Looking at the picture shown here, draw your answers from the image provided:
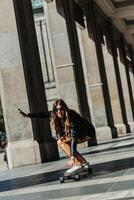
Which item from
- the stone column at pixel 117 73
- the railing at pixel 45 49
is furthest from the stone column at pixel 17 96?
the railing at pixel 45 49

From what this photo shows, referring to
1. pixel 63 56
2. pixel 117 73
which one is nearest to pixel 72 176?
pixel 63 56

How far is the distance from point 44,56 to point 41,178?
45396 millimetres

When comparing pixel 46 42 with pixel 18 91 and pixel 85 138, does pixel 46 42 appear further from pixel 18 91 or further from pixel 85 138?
pixel 85 138

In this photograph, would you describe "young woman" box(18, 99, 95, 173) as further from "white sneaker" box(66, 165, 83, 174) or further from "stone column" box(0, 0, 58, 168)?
"stone column" box(0, 0, 58, 168)

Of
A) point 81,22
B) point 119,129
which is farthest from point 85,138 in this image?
point 119,129

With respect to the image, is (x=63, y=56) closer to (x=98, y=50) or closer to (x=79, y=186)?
(x=98, y=50)

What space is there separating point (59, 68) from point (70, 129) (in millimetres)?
12639

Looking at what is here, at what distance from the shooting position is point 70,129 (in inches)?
393

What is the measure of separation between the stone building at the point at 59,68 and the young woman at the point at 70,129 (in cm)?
541

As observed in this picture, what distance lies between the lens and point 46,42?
5584 cm

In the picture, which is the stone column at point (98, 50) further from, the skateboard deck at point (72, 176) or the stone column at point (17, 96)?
the skateboard deck at point (72, 176)

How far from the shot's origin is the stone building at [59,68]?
51.2ft

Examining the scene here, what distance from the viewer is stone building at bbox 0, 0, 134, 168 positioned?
15.6m

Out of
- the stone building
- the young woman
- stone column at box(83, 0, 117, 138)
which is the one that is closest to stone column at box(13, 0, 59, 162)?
the stone building
